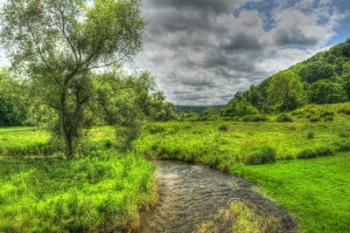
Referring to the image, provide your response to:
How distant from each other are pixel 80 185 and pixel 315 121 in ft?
218

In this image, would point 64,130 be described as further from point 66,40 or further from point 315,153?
point 315,153

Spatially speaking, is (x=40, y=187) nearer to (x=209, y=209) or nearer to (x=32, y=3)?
(x=209, y=209)

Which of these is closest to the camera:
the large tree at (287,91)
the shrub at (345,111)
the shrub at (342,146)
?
the shrub at (342,146)

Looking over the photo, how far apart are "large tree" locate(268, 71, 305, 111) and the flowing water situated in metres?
102

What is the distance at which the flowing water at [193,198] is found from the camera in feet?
58.6

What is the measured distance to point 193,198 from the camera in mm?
22812

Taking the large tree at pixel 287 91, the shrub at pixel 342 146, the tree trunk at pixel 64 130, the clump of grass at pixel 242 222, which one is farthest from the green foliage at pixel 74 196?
the large tree at pixel 287 91

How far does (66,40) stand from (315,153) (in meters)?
28.9

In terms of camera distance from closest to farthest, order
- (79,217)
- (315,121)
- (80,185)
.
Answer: (79,217)
(80,185)
(315,121)

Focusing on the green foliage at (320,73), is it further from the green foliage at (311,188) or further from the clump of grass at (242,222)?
the clump of grass at (242,222)

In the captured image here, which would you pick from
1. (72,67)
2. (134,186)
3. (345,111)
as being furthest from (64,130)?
(345,111)

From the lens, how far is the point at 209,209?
20.0 metres

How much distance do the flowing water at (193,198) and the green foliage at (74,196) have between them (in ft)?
4.56

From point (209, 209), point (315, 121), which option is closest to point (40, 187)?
point (209, 209)
